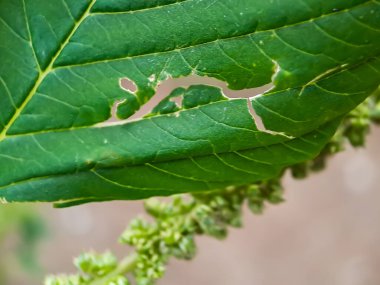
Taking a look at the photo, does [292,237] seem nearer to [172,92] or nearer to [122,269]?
[122,269]

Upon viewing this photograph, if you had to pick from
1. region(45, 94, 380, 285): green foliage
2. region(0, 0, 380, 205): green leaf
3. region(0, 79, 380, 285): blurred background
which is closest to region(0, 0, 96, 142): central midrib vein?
region(0, 0, 380, 205): green leaf

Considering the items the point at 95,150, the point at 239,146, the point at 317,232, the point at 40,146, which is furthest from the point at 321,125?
the point at 317,232

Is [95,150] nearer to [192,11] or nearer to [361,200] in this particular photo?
[192,11]

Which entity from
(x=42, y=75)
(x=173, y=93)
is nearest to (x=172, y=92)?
(x=173, y=93)

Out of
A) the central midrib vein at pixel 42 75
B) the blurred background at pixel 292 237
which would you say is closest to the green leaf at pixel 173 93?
the central midrib vein at pixel 42 75

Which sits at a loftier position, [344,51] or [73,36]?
[73,36]

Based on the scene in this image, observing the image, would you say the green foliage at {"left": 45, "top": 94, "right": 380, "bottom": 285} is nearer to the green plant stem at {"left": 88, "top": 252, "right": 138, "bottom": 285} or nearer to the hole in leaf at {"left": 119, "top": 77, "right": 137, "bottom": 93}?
the green plant stem at {"left": 88, "top": 252, "right": 138, "bottom": 285}
